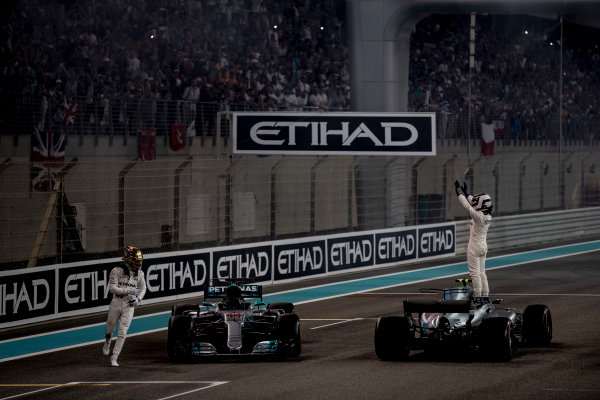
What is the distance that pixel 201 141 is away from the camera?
26.8m

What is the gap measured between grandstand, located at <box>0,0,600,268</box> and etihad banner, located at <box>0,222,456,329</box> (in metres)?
0.59

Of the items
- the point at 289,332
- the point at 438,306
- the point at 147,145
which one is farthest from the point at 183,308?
the point at 147,145

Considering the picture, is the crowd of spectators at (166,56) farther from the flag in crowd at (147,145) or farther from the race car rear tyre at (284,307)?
the race car rear tyre at (284,307)

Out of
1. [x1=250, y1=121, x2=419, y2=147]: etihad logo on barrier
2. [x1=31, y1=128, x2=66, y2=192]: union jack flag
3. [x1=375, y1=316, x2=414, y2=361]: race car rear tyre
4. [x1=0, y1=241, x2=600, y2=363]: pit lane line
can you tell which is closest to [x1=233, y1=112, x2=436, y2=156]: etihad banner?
[x1=250, y1=121, x2=419, y2=147]: etihad logo on barrier

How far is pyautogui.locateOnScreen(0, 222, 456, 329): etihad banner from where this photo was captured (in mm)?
17547

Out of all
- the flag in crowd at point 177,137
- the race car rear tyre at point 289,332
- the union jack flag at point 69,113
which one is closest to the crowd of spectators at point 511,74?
the flag in crowd at point 177,137

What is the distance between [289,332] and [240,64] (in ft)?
68.3

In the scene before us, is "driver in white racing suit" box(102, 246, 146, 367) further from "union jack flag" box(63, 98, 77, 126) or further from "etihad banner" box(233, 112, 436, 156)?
"etihad banner" box(233, 112, 436, 156)

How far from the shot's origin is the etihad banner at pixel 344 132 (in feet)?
82.7

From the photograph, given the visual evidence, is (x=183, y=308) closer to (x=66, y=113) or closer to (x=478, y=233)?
(x=478, y=233)

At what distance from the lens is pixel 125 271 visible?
14.1 meters

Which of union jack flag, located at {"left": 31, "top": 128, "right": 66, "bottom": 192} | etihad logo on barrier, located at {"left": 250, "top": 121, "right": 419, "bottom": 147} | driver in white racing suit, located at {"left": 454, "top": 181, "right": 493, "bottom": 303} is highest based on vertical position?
etihad logo on barrier, located at {"left": 250, "top": 121, "right": 419, "bottom": 147}

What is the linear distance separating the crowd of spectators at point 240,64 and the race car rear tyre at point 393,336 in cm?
1100

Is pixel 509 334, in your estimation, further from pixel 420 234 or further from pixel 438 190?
pixel 438 190
